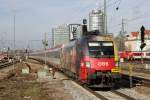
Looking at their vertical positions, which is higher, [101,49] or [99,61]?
[101,49]

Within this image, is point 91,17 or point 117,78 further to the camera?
point 91,17

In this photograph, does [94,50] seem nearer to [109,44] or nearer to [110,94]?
[109,44]

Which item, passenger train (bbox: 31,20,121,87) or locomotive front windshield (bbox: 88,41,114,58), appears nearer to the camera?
passenger train (bbox: 31,20,121,87)

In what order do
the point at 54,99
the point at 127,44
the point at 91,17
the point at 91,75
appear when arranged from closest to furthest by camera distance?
the point at 54,99
the point at 91,75
the point at 91,17
the point at 127,44

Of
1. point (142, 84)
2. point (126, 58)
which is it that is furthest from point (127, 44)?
point (142, 84)

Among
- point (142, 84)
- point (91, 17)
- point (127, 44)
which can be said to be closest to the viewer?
point (142, 84)

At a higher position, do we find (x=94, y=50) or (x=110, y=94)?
(x=94, y=50)

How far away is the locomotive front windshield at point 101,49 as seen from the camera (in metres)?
23.8

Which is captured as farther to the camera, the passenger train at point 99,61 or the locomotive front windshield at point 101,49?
the locomotive front windshield at point 101,49

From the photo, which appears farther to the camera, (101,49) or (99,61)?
(101,49)

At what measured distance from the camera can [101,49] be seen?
24.0 m

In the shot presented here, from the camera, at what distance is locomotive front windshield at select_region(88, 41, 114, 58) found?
23.8 m

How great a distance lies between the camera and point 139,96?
20.8m

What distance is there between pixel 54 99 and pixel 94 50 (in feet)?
19.2
